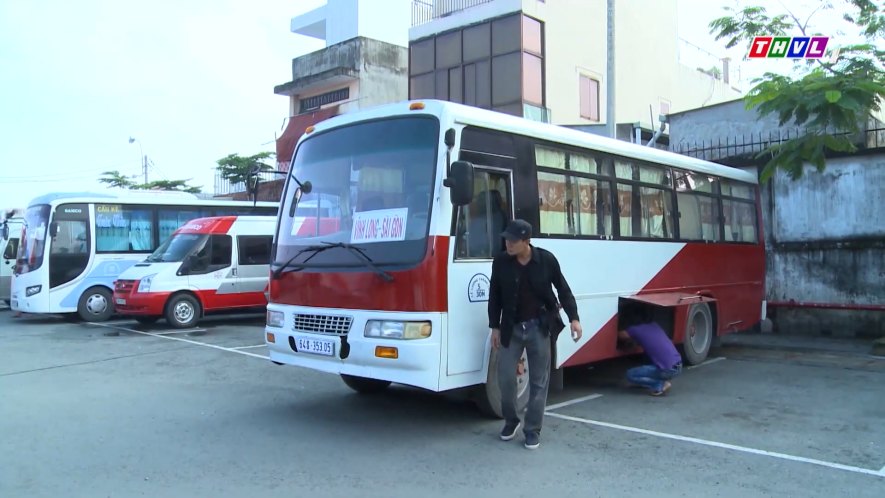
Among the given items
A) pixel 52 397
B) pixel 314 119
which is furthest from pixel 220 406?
pixel 314 119

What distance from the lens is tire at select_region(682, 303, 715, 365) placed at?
358 inches

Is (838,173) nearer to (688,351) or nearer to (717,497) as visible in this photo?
(688,351)

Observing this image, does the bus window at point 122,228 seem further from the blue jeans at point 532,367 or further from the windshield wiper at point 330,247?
the blue jeans at point 532,367

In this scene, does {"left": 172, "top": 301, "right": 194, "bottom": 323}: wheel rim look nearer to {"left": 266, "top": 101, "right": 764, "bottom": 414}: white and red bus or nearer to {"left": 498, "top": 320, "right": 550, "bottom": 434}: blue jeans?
{"left": 266, "top": 101, "right": 764, "bottom": 414}: white and red bus

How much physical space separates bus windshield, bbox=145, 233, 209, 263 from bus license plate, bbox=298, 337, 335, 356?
9301mm

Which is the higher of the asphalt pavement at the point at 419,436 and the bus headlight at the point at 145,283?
the bus headlight at the point at 145,283

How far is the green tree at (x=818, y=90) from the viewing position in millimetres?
8398

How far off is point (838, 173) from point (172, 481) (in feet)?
39.2

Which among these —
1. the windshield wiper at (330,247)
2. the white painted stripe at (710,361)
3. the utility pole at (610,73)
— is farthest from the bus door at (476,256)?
the utility pole at (610,73)

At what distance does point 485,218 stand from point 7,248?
17081 millimetres

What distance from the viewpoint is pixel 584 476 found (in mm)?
4914

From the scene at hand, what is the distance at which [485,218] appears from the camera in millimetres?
6195

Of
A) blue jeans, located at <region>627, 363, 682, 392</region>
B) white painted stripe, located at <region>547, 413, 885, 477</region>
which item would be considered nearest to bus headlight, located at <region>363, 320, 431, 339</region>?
white painted stripe, located at <region>547, 413, 885, 477</region>

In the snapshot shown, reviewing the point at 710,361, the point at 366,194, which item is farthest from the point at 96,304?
the point at 710,361
